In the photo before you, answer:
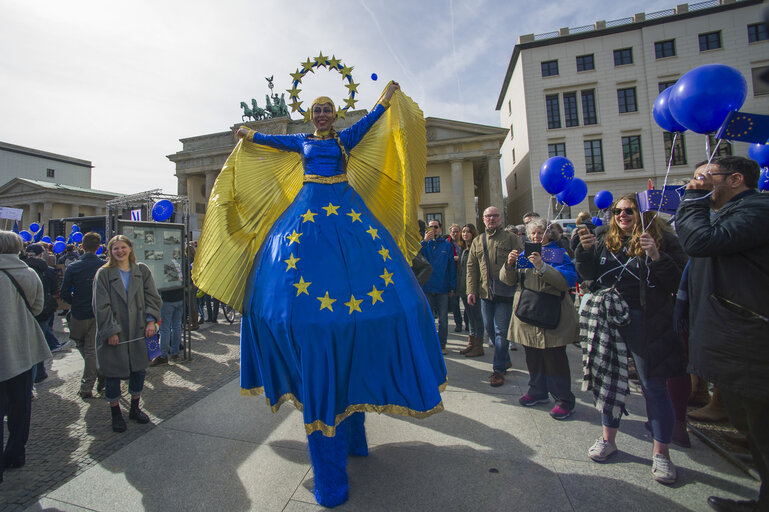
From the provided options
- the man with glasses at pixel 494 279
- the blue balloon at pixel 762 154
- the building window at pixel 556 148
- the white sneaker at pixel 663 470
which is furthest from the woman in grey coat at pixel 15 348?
the building window at pixel 556 148

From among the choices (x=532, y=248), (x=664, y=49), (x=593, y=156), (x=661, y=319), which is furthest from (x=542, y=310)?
(x=664, y=49)

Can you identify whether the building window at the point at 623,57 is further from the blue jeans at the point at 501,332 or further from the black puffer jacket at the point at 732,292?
the black puffer jacket at the point at 732,292

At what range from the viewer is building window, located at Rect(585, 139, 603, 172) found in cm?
2752

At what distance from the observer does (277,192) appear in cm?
288

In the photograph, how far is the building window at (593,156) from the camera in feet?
90.3

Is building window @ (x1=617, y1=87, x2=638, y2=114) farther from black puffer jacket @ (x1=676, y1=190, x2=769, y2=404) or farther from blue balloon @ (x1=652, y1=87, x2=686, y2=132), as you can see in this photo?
black puffer jacket @ (x1=676, y1=190, x2=769, y2=404)

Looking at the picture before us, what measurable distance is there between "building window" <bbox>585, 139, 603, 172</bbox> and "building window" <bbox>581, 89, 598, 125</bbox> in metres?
1.63

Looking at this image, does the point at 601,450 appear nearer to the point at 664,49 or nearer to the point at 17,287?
the point at 17,287

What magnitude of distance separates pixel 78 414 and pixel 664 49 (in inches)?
1464

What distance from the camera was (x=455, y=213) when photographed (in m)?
30.9

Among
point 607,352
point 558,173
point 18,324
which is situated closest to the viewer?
point 607,352

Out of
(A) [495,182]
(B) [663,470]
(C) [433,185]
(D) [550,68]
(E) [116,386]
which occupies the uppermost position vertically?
(D) [550,68]

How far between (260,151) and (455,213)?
29000 mm

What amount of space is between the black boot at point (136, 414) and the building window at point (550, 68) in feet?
107
